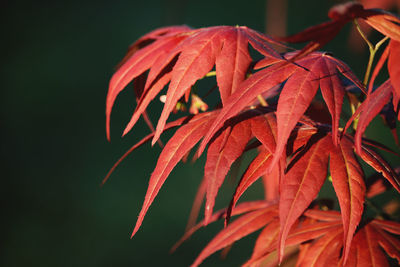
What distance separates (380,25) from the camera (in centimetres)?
40

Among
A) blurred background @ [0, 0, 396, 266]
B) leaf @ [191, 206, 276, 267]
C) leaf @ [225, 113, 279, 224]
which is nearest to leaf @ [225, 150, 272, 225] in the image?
leaf @ [225, 113, 279, 224]

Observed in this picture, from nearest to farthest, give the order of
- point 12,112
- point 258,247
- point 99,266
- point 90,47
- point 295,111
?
point 295,111, point 258,247, point 99,266, point 12,112, point 90,47

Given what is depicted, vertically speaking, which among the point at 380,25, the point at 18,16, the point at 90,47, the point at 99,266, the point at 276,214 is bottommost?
the point at 99,266

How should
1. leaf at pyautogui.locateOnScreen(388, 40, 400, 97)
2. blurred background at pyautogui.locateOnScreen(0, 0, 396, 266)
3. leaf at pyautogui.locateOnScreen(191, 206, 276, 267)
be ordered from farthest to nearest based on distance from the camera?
blurred background at pyautogui.locateOnScreen(0, 0, 396, 266) < leaf at pyautogui.locateOnScreen(191, 206, 276, 267) < leaf at pyautogui.locateOnScreen(388, 40, 400, 97)

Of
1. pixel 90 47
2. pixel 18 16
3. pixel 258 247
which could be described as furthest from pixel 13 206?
pixel 258 247

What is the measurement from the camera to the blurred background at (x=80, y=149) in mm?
2781

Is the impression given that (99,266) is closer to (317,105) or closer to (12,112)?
(12,112)

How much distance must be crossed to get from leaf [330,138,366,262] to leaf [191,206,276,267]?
5.8 inches

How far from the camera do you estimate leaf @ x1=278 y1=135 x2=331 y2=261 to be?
1.28ft

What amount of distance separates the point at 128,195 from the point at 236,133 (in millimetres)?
3007

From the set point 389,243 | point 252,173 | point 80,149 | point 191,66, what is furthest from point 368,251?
point 80,149

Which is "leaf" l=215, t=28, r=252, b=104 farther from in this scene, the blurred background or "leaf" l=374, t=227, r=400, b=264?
the blurred background

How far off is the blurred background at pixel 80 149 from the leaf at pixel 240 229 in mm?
912

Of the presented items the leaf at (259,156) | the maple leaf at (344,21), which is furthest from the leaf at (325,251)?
the maple leaf at (344,21)
